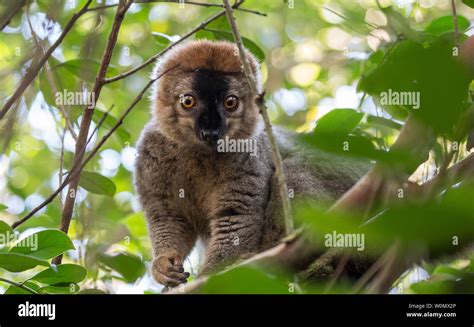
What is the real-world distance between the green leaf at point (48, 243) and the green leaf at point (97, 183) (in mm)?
1720

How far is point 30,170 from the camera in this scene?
28.1 feet

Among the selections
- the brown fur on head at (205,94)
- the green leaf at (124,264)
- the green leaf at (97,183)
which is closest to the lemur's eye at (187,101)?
the brown fur on head at (205,94)

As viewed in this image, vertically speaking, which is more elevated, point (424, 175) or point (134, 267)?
point (424, 175)

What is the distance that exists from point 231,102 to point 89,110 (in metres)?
1.76

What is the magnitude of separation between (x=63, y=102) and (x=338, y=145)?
169 inches

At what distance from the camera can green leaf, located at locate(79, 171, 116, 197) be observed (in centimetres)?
507

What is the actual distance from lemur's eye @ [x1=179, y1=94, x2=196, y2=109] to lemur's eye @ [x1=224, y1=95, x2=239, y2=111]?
1.02 ft

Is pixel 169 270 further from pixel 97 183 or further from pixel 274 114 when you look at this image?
pixel 274 114

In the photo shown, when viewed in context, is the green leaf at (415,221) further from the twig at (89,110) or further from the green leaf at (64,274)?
the twig at (89,110)

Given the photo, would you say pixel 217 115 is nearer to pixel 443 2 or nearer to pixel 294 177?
pixel 294 177

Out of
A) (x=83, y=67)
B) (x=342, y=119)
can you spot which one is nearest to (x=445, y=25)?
(x=342, y=119)
